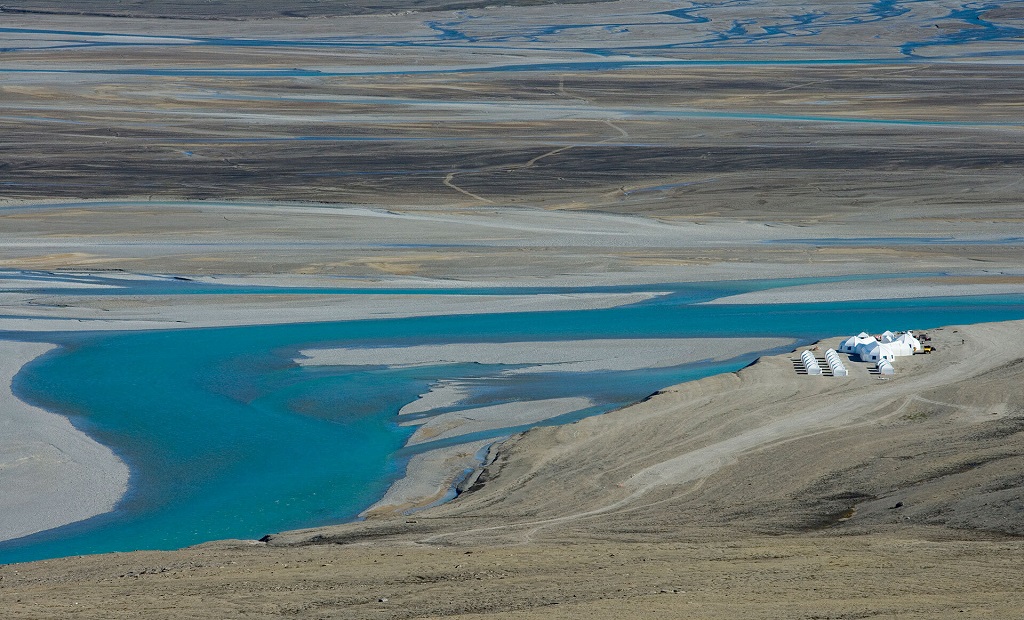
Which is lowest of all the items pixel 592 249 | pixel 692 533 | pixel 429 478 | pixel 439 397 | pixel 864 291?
pixel 864 291

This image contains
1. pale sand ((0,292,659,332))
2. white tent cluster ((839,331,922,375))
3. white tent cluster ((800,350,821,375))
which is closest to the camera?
white tent cluster ((800,350,821,375))

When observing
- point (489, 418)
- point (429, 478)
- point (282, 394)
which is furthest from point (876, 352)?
point (282, 394)

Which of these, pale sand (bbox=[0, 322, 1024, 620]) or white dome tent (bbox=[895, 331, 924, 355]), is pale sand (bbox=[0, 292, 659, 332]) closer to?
white dome tent (bbox=[895, 331, 924, 355])

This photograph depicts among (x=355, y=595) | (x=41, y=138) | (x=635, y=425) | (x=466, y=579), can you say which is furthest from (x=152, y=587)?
(x=41, y=138)

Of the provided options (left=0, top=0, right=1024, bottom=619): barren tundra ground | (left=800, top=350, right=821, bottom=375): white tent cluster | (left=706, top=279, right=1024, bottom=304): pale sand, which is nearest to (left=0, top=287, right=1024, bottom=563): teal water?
(left=706, top=279, right=1024, bottom=304): pale sand

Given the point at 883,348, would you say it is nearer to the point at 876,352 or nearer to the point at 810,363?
the point at 876,352

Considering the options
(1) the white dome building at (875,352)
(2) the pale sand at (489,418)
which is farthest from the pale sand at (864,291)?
(2) the pale sand at (489,418)
